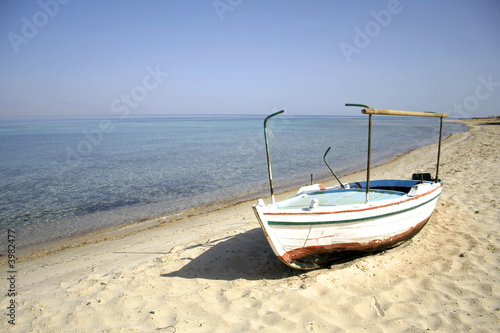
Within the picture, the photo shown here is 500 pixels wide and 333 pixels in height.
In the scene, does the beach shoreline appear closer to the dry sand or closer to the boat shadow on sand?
the dry sand

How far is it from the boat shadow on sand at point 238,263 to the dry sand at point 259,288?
0.02m

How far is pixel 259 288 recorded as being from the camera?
171 inches

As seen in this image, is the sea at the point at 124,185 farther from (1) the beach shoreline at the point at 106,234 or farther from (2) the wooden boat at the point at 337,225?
(2) the wooden boat at the point at 337,225

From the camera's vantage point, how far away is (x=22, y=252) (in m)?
7.69

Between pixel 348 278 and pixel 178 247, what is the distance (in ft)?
11.9

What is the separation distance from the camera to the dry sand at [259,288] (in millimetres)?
3590

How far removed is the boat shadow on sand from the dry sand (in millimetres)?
19

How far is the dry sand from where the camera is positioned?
359cm

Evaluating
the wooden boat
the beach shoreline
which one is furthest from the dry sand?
the beach shoreline

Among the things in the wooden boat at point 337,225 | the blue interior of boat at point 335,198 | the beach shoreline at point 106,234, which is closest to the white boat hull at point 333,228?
the wooden boat at point 337,225

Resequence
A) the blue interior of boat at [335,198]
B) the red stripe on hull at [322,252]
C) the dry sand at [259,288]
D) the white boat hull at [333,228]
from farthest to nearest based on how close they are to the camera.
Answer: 1. the blue interior of boat at [335,198]
2. the red stripe on hull at [322,252]
3. the white boat hull at [333,228]
4. the dry sand at [259,288]

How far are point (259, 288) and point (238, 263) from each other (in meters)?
1.00

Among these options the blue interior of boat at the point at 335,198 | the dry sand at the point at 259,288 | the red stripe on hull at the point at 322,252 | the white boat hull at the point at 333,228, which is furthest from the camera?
the blue interior of boat at the point at 335,198

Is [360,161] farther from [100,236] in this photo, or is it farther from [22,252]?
[22,252]
